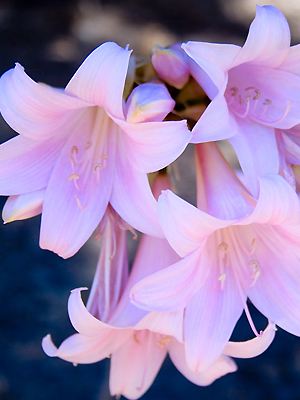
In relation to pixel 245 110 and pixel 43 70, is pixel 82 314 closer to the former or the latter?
pixel 245 110

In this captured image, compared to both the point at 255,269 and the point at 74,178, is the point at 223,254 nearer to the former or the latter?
the point at 255,269

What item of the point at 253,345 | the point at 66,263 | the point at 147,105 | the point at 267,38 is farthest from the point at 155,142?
the point at 66,263

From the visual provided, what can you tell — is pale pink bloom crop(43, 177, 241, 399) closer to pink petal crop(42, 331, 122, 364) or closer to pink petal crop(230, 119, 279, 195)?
pink petal crop(42, 331, 122, 364)

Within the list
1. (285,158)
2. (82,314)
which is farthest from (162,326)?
(285,158)

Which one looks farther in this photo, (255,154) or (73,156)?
(73,156)

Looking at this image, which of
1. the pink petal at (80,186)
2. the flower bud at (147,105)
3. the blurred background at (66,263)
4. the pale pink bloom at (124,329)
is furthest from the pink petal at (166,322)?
the blurred background at (66,263)

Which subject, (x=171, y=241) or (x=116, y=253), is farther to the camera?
(x=116, y=253)
